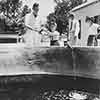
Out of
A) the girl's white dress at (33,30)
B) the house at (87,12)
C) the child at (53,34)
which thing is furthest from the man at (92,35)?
the house at (87,12)

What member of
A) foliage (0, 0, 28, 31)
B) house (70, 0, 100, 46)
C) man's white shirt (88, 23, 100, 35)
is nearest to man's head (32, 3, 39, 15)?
man's white shirt (88, 23, 100, 35)

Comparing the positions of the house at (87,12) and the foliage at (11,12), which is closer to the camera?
the house at (87,12)

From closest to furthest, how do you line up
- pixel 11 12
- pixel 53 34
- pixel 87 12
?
pixel 53 34
pixel 87 12
pixel 11 12

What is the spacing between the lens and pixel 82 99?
2930mm

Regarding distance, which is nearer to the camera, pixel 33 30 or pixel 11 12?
pixel 33 30

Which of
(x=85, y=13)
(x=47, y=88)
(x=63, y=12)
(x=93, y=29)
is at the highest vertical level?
(x=63, y=12)

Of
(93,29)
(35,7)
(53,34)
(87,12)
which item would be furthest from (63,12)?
(35,7)

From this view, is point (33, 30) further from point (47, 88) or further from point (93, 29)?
point (93, 29)

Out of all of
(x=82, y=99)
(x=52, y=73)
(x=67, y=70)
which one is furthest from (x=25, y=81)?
(x=82, y=99)

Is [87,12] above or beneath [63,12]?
beneath

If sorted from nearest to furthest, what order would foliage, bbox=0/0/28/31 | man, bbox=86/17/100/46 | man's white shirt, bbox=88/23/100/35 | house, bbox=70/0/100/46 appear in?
man, bbox=86/17/100/46
man's white shirt, bbox=88/23/100/35
house, bbox=70/0/100/46
foliage, bbox=0/0/28/31

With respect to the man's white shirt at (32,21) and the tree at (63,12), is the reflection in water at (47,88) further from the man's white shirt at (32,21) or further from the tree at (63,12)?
the tree at (63,12)

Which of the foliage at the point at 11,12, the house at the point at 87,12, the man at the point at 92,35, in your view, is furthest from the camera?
the foliage at the point at 11,12

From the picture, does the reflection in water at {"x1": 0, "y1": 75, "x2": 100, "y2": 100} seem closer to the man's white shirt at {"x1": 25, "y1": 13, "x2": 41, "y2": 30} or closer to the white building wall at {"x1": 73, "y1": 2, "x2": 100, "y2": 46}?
the man's white shirt at {"x1": 25, "y1": 13, "x2": 41, "y2": 30}
